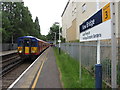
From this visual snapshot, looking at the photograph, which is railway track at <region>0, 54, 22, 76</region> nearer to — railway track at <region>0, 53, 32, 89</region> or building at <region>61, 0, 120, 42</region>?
railway track at <region>0, 53, 32, 89</region>

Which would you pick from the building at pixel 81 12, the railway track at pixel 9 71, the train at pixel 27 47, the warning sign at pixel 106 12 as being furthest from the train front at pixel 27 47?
the warning sign at pixel 106 12

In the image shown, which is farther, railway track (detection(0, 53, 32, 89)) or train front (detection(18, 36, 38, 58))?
train front (detection(18, 36, 38, 58))

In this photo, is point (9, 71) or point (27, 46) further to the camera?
point (27, 46)

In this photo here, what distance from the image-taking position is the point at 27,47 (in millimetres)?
15086

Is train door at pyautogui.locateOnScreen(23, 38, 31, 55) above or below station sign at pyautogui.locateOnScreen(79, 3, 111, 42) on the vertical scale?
below

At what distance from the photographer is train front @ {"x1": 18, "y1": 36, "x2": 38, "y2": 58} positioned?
15.1m

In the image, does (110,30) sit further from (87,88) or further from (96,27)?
(87,88)

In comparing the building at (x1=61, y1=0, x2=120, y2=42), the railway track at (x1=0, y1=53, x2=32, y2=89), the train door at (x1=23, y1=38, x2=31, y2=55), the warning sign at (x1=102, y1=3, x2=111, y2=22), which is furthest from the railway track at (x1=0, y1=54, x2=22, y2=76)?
the warning sign at (x1=102, y1=3, x2=111, y2=22)

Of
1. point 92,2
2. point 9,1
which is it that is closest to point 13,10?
point 9,1

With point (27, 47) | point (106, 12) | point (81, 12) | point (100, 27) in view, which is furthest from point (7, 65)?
point (106, 12)

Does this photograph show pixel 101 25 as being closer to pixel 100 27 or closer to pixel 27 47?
pixel 100 27

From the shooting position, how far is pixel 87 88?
5.05 meters

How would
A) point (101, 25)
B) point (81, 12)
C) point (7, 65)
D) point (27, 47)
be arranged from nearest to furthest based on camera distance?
point (101, 25) < point (7, 65) < point (27, 47) < point (81, 12)

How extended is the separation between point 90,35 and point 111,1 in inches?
52.3
